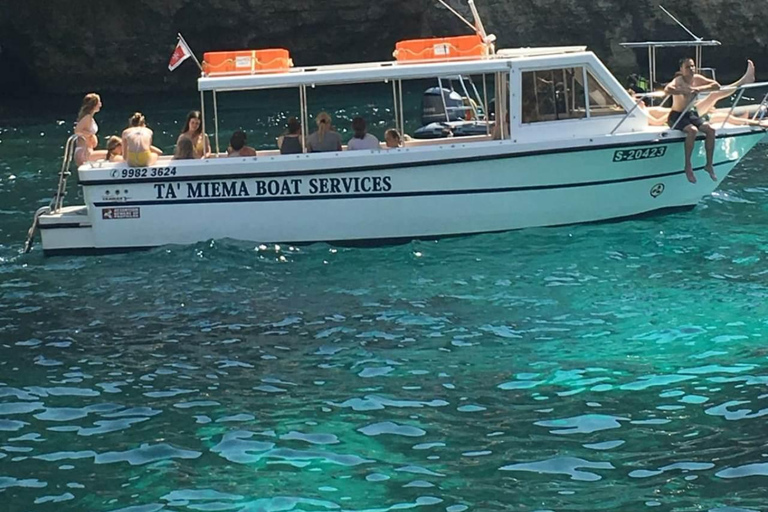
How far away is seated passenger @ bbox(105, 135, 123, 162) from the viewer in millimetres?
15898

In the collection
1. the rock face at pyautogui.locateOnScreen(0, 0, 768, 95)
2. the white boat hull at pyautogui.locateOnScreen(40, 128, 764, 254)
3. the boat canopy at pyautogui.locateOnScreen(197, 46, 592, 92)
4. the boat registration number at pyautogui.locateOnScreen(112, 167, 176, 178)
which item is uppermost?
the rock face at pyautogui.locateOnScreen(0, 0, 768, 95)

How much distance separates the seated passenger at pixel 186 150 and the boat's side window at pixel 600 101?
5.41m

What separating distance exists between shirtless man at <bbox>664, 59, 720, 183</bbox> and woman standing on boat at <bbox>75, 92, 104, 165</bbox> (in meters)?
7.94

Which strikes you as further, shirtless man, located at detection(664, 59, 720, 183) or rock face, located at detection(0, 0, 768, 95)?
rock face, located at detection(0, 0, 768, 95)

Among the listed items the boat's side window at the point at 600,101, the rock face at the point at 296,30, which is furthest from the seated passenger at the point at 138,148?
the rock face at the point at 296,30

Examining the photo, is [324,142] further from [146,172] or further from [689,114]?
[689,114]

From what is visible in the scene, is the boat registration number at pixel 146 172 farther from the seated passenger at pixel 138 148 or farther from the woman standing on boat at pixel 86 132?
the woman standing on boat at pixel 86 132

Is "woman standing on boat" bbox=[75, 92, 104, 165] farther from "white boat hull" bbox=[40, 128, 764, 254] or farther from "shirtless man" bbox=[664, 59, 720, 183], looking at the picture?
"shirtless man" bbox=[664, 59, 720, 183]

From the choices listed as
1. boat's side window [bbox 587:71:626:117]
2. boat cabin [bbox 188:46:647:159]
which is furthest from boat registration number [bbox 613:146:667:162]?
boat's side window [bbox 587:71:626:117]

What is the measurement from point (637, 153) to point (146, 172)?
21.6 feet

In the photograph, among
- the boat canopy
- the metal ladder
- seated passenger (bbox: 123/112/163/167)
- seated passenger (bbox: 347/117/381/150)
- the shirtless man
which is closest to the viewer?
the boat canopy

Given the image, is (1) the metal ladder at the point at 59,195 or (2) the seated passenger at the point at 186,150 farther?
(1) the metal ladder at the point at 59,195

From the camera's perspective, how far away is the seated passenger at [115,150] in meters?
15.9

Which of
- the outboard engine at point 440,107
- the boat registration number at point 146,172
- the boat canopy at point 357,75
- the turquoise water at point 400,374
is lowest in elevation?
the turquoise water at point 400,374
